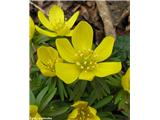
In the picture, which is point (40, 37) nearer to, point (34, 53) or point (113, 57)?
point (34, 53)

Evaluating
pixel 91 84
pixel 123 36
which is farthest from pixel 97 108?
pixel 123 36

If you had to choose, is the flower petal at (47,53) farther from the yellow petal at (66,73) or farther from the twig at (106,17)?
the twig at (106,17)

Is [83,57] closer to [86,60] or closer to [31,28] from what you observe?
[86,60]

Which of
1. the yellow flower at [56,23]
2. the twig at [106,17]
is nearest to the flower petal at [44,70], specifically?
the yellow flower at [56,23]

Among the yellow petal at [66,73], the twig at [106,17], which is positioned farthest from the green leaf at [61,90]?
the twig at [106,17]

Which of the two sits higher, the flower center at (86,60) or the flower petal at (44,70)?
the flower center at (86,60)

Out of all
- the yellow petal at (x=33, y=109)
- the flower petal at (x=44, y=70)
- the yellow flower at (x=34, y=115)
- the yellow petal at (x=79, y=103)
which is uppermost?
the flower petal at (x=44, y=70)
